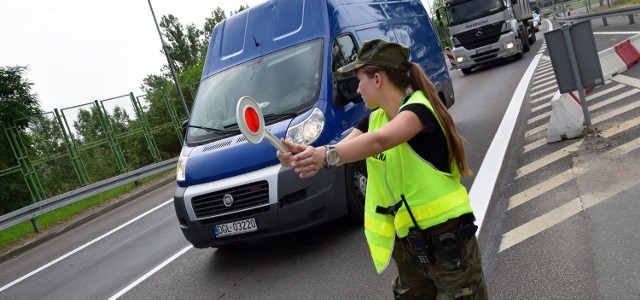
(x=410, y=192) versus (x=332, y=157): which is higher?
(x=332, y=157)

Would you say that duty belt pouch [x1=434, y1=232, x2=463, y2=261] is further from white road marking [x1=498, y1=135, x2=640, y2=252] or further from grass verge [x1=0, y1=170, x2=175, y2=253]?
grass verge [x1=0, y1=170, x2=175, y2=253]

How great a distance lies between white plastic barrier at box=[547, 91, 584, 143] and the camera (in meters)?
7.27

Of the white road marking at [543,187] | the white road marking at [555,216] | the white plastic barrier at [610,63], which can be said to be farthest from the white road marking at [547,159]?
the white plastic barrier at [610,63]

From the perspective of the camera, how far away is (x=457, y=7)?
21172mm

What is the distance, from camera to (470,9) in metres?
20.9

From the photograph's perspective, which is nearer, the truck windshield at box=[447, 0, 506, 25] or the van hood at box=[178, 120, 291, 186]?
the van hood at box=[178, 120, 291, 186]

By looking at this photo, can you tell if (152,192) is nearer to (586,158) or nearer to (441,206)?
(586,158)

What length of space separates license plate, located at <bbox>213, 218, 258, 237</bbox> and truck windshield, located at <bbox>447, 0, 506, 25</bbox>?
17.6 meters

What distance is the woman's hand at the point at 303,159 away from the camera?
1921 millimetres

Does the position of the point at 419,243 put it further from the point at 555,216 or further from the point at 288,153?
the point at 555,216

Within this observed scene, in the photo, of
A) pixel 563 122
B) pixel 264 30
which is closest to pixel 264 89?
pixel 264 30

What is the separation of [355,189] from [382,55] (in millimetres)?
3331

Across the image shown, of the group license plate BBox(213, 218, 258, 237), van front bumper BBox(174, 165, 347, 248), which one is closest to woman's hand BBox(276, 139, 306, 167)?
van front bumper BBox(174, 165, 347, 248)

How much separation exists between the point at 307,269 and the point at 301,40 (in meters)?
2.59
